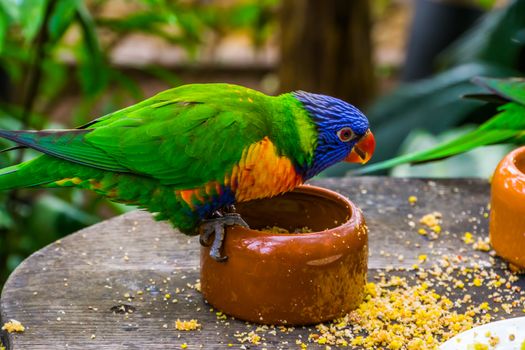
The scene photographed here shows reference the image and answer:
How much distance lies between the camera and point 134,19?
10.4 feet

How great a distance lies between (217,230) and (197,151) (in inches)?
7.3

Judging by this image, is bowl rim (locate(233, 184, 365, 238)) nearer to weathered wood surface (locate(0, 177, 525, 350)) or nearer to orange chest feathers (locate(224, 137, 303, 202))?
orange chest feathers (locate(224, 137, 303, 202))

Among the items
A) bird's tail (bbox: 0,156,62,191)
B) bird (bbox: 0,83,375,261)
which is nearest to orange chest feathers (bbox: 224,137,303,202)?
bird (bbox: 0,83,375,261)

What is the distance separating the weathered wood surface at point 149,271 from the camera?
1.67m

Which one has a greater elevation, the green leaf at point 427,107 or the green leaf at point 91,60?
the green leaf at point 91,60

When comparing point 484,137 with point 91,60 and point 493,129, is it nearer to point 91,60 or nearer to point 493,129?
point 493,129

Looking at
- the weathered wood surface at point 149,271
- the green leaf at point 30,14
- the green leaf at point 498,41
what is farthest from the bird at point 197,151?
the green leaf at point 498,41

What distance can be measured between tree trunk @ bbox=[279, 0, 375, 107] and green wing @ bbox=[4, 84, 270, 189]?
2154 millimetres

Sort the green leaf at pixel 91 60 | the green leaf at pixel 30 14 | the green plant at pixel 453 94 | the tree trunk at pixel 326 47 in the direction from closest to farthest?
the green leaf at pixel 30 14
the green leaf at pixel 91 60
the green plant at pixel 453 94
the tree trunk at pixel 326 47

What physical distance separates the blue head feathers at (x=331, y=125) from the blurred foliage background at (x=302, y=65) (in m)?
1.02

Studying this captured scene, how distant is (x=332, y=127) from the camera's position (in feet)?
5.95

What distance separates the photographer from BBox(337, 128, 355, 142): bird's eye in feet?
6.01

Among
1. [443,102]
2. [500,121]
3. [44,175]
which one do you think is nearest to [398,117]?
[443,102]

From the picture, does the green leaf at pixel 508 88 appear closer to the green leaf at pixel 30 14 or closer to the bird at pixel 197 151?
the bird at pixel 197 151
